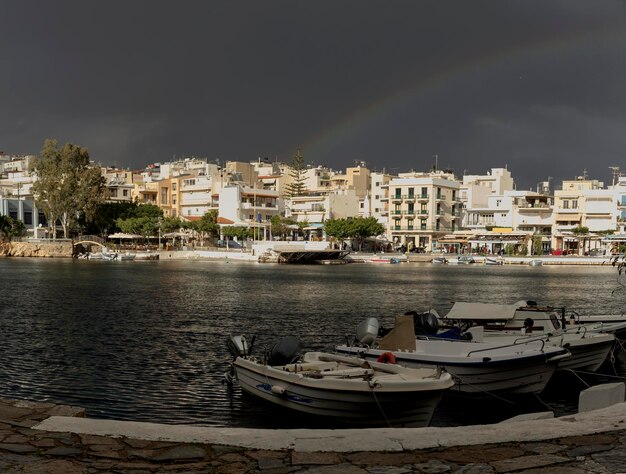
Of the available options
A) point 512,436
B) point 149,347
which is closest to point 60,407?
point 512,436

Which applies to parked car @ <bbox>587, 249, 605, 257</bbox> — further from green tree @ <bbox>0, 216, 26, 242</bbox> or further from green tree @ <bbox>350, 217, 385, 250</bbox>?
green tree @ <bbox>0, 216, 26, 242</bbox>

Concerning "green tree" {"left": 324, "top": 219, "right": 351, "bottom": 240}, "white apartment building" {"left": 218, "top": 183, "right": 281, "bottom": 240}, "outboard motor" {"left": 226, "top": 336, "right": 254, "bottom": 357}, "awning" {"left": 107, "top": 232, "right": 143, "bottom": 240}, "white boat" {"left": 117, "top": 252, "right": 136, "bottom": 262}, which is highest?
"white apartment building" {"left": 218, "top": 183, "right": 281, "bottom": 240}

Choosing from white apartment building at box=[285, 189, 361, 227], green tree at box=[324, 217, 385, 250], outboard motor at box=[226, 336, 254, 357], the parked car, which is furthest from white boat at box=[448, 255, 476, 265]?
outboard motor at box=[226, 336, 254, 357]

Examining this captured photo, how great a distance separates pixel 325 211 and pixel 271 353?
121 m

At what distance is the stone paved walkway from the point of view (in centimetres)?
694

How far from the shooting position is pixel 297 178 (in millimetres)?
155625

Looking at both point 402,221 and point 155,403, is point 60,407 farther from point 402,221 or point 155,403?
point 402,221

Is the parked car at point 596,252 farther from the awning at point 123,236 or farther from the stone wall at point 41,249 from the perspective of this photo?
the stone wall at point 41,249

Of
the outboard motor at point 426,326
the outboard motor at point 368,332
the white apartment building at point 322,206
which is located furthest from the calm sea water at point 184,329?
the white apartment building at point 322,206

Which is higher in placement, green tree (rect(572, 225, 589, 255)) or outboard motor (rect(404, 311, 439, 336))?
green tree (rect(572, 225, 589, 255))

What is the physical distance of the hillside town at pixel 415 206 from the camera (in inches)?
4781

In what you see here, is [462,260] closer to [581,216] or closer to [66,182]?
[581,216]

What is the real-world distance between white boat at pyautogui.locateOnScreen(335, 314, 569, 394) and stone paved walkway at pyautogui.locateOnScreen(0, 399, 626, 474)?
824 centimetres

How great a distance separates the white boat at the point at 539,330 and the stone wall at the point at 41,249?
10591 cm
